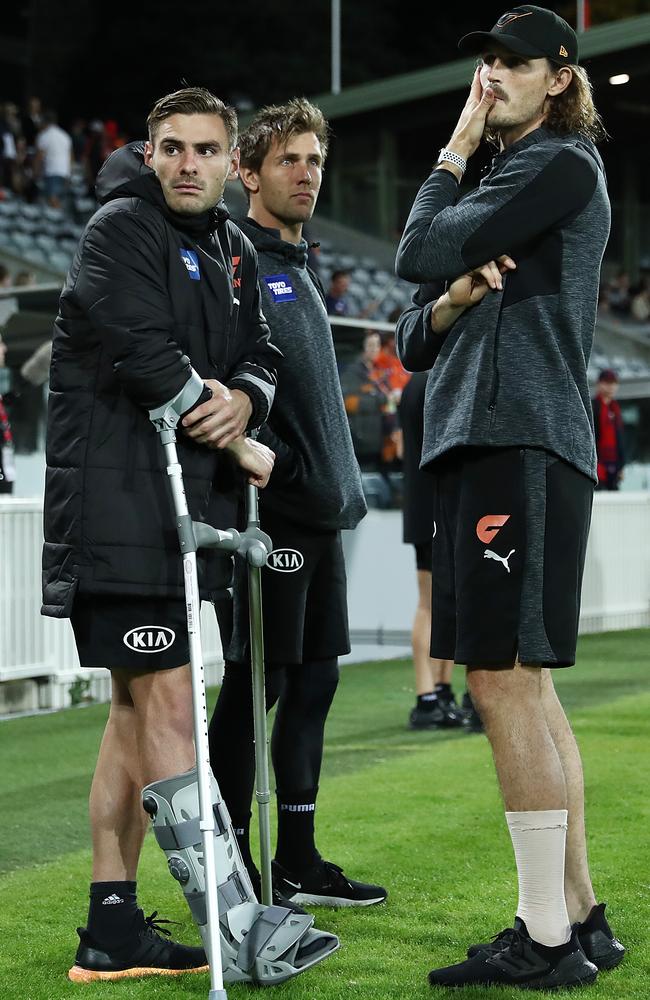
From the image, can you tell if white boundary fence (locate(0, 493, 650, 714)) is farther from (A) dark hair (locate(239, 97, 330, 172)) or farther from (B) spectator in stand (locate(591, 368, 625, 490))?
(A) dark hair (locate(239, 97, 330, 172))

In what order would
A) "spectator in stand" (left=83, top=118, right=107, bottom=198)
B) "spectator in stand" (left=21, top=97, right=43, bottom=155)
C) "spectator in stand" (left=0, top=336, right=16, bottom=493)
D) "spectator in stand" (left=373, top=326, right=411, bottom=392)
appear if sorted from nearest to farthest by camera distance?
"spectator in stand" (left=0, top=336, right=16, bottom=493) < "spectator in stand" (left=373, top=326, right=411, bottom=392) < "spectator in stand" (left=21, top=97, right=43, bottom=155) < "spectator in stand" (left=83, top=118, right=107, bottom=198)

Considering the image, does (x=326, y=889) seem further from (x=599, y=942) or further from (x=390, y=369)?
(x=390, y=369)

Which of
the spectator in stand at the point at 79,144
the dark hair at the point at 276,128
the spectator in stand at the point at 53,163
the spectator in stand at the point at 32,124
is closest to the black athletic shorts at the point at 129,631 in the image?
the dark hair at the point at 276,128

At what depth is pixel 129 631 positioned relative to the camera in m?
3.27

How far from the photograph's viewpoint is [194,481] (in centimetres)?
336

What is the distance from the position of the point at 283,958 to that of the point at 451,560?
3.29 feet

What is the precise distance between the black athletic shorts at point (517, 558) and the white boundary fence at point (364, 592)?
5.03m

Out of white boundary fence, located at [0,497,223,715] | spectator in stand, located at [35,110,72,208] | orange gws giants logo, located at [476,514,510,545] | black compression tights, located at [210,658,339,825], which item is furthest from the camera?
spectator in stand, located at [35,110,72,208]

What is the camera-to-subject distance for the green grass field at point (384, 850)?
3500 mm

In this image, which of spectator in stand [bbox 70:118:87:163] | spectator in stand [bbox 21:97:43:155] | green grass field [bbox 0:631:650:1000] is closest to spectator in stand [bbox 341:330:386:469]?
green grass field [bbox 0:631:650:1000]

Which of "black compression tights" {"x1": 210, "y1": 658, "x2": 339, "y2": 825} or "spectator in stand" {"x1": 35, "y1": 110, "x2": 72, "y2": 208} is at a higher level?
"spectator in stand" {"x1": 35, "y1": 110, "x2": 72, "y2": 208}

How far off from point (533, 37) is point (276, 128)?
1.15 meters

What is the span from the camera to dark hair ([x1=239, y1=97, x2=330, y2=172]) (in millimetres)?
4281

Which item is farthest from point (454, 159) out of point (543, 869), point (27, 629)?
point (27, 629)
